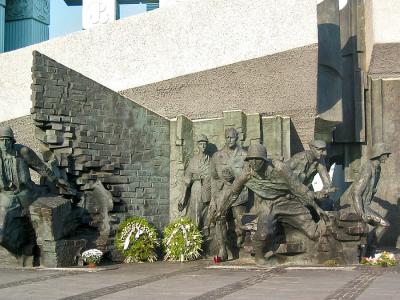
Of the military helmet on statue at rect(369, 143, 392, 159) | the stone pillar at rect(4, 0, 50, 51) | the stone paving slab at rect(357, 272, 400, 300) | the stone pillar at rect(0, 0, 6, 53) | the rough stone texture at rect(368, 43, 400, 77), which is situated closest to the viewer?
the stone paving slab at rect(357, 272, 400, 300)

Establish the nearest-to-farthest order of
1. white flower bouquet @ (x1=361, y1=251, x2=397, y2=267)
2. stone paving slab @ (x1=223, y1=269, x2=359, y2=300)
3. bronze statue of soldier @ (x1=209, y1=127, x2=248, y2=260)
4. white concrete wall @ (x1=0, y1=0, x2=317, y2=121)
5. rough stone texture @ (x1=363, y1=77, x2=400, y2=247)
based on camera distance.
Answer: stone paving slab @ (x1=223, y1=269, x2=359, y2=300) < white flower bouquet @ (x1=361, y1=251, x2=397, y2=267) < bronze statue of soldier @ (x1=209, y1=127, x2=248, y2=260) < white concrete wall @ (x1=0, y1=0, x2=317, y2=121) < rough stone texture @ (x1=363, y1=77, x2=400, y2=247)

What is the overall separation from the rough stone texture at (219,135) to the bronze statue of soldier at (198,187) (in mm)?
284

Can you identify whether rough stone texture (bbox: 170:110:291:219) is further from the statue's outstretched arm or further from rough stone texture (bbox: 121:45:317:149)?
the statue's outstretched arm

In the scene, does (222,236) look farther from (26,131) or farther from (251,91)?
(26,131)

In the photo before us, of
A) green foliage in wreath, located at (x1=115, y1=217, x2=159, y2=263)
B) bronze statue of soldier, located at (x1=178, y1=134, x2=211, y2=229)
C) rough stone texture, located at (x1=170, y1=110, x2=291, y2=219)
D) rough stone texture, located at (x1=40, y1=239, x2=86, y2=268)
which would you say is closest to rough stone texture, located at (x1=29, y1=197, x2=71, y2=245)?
rough stone texture, located at (x1=40, y1=239, x2=86, y2=268)

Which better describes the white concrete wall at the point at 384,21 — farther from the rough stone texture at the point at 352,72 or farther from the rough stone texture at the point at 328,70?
the rough stone texture at the point at 352,72

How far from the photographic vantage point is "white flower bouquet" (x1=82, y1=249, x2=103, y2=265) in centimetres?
1125

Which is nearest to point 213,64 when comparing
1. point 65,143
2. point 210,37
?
point 210,37

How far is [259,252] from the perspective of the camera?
1102 centimetres

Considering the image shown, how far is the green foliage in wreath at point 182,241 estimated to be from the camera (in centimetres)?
1234

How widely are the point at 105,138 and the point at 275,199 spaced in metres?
3.43

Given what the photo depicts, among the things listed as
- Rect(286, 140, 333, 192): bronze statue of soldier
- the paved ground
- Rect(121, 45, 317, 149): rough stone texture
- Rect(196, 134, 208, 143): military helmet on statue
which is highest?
Rect(121, 45, 317, 149): rough stone texture

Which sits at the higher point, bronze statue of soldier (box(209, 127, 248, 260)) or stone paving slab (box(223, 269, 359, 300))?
bronze statue of soldier (box(209, 127, 248, 260))

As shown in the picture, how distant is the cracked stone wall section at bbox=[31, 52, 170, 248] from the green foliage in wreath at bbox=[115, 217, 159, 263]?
8.8 inches
